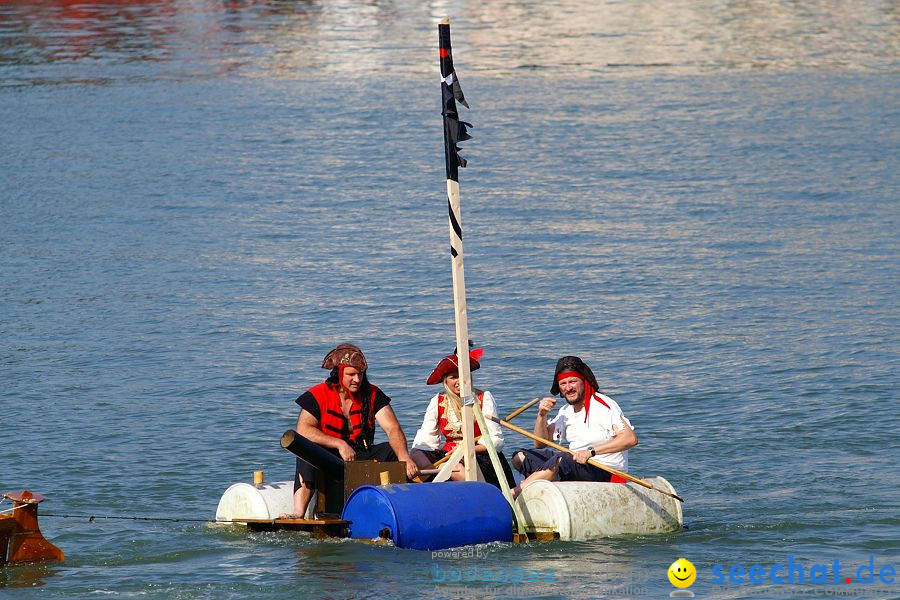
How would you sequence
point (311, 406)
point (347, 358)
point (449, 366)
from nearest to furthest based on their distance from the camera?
point (347, 358) < point (311, 406) < point (449, 366)

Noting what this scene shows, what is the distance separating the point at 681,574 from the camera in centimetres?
1066

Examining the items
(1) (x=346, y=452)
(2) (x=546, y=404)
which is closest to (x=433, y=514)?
(1) (x=346, y=452)

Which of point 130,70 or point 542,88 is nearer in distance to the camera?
point 542,88

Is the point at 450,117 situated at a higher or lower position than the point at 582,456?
higher

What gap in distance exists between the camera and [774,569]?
1123cm

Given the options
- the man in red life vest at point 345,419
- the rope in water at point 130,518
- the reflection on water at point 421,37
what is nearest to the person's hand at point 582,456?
the man in red life vest at point 345,419

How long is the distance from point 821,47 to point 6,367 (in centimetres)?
3511

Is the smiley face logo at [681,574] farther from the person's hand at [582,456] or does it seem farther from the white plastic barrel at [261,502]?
the white plastic barrel at [261,502]

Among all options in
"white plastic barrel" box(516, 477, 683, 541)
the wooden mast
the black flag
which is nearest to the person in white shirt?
the wooden mast

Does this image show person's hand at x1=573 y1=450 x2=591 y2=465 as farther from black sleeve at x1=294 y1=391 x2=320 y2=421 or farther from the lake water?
black sleeve at x1=294 y1=391 x2=320 y2=421

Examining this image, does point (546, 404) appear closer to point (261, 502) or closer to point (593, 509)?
point (593, 509)

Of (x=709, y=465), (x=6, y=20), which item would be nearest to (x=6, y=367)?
(x=709, y=465)

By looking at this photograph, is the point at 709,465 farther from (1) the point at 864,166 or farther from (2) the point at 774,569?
(1) the point at 864,166

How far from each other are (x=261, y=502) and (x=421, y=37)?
139ft
